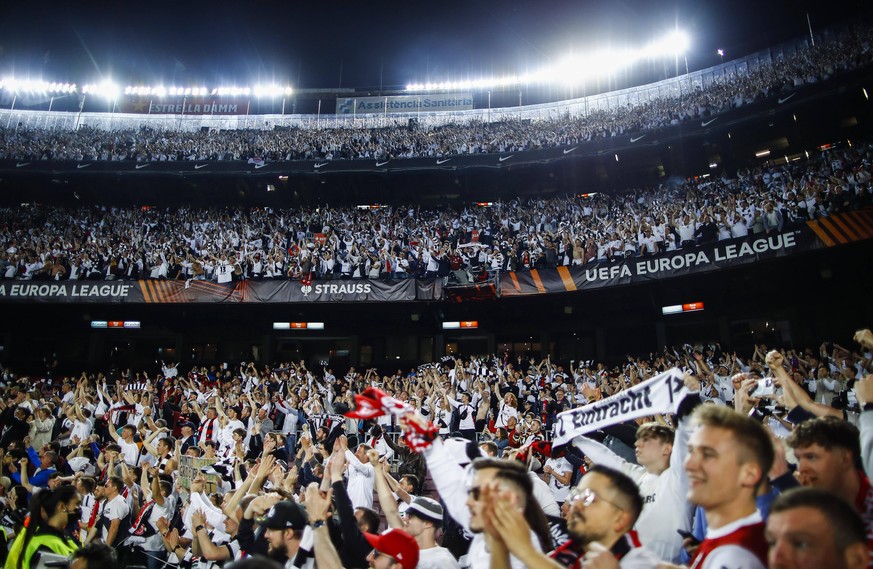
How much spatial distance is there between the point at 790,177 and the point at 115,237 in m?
29.4

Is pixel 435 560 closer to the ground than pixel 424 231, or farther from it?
closer to the ground

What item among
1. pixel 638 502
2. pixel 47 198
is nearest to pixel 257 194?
pixel 47 198

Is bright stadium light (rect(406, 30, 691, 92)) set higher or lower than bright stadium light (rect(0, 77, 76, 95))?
lower

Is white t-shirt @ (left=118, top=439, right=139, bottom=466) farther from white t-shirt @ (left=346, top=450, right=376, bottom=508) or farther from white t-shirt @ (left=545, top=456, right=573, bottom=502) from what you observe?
white t-shirt @ (left=545, top=456, right=573, bottom=502)

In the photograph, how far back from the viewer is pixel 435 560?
3.69 metres

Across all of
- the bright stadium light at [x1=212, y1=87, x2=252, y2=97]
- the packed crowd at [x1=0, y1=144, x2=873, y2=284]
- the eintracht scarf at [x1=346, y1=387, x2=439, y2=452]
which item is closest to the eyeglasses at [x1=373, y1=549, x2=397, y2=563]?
the eintracht scarf at [x1=346, y1=387, x2=439, y2=452]

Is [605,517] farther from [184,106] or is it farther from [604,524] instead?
[184,106]

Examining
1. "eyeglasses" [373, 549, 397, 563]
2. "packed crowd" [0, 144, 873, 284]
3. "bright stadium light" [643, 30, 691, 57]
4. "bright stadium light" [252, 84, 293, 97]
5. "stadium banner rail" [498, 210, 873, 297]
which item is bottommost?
"eyeglasses" [373, 549, 397, 563]

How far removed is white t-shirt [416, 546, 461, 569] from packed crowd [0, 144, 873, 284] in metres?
15.5

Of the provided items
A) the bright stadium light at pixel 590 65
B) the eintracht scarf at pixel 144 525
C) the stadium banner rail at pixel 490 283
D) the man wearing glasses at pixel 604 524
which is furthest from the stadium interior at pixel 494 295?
the man wearing glasses at pixel 604 524

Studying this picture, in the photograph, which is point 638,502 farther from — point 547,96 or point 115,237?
point 547,96

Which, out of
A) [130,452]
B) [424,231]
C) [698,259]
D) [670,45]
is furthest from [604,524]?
[670,45]

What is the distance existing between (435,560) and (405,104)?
122 feet

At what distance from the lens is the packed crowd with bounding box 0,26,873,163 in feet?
75.0
